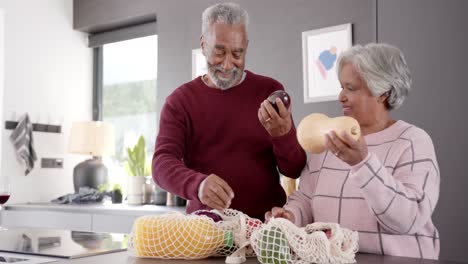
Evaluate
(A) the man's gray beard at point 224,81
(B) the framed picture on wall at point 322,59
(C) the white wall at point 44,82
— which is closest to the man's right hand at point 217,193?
(A) the man's gray beard at point 224,81

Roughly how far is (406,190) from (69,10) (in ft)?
13.5

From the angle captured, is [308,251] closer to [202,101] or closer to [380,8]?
[202,101]

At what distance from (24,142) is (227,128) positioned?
116 inches

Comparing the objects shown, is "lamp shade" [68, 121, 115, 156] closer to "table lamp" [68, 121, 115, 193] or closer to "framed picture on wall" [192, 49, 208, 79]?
"table lamp" [68, 121, 115, 193]

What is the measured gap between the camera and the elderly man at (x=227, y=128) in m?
1.51

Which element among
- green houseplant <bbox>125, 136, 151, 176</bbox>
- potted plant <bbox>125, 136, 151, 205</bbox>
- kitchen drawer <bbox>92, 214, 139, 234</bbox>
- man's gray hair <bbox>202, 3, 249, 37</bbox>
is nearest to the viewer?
man's gray hair <bbox>202, 3, 249, 37</bbox>

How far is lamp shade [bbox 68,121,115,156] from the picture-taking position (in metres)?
4.05

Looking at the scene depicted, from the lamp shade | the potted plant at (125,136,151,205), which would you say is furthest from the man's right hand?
the lamp shade

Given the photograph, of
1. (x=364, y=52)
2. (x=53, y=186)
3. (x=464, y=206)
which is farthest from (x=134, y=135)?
(x=364, y=52)

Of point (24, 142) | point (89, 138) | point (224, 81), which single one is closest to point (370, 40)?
point (224, 81)

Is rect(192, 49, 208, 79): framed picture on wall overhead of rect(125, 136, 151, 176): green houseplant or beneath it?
overhead

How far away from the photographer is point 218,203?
44.6 inches

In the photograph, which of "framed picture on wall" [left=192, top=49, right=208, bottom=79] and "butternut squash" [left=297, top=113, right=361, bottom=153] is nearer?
"butternut squash" [left=297, top=113, right=361, bottom=153]

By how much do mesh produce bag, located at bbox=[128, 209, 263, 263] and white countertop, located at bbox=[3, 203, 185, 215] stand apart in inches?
80.5
